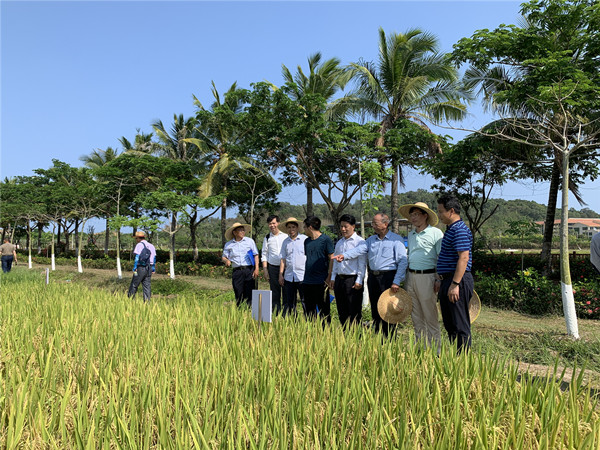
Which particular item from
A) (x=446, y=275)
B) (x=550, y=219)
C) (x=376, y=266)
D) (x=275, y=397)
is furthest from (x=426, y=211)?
(x=550, y=219)

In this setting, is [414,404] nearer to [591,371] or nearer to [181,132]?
[591,371]

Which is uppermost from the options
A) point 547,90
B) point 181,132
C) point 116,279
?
point 181,132

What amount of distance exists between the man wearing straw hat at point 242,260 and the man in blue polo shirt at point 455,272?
2772 millimetres

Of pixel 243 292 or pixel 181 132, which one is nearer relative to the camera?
pixel 243 292

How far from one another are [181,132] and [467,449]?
2331 centimetres

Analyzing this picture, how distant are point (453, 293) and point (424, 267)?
49cm

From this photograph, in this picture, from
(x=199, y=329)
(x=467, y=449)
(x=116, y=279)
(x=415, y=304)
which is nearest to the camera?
(x=467, y=449)

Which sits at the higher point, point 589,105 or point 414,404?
point 589,105

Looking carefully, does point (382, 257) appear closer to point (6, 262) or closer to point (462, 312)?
point (462, 312)

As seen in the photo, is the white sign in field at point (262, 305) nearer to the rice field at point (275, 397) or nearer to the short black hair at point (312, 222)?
the rice field at point (275, 397)

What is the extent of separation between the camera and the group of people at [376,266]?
332 cm

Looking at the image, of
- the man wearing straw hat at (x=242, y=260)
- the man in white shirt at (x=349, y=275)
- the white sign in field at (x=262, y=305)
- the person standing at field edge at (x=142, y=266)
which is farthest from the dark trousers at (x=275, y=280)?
the person standing at field edge at (x=142, y=266)

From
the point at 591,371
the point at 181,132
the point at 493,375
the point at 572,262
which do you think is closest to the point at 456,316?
the point at 493,375

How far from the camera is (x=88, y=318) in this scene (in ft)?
11.6
